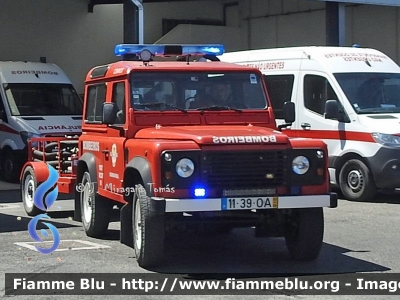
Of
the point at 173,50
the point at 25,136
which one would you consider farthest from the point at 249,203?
the point at 25,136

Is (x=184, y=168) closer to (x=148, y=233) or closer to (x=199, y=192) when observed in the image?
(x=199, y=192)

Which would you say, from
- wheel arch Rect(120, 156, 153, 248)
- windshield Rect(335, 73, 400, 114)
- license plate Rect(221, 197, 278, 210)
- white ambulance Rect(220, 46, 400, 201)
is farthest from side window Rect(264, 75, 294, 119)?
license plate Rect(221, 197, 278, 210)

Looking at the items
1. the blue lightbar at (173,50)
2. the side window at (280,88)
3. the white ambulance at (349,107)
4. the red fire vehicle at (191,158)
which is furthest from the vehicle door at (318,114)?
the blue lightbar at (173,50)

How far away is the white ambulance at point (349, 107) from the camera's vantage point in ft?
44.4

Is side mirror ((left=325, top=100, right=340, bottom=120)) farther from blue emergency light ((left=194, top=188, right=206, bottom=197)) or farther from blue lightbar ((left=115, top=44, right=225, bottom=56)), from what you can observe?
blue emergency light ((left=194, top=188, right=206, bottom=197))

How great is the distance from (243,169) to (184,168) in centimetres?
59

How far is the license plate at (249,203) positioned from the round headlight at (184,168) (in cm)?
42

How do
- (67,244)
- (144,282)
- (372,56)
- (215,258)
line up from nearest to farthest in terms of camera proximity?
(144,282) < (215,258) < (67,244) < (372,56)

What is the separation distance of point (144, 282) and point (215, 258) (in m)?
1.48

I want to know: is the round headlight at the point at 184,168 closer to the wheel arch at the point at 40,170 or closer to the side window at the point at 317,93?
the wheel arch at the point at 40,170

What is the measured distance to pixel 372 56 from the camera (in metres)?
15.0

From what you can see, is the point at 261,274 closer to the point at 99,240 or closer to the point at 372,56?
the point at 99,240

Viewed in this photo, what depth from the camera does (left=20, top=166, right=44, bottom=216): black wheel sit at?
12.5 m

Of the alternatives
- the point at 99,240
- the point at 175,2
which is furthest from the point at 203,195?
the point at 175,2
